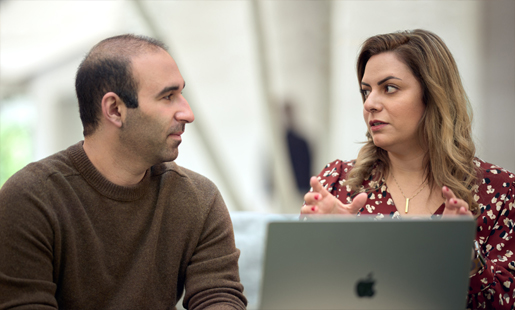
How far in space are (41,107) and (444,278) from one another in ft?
24.9

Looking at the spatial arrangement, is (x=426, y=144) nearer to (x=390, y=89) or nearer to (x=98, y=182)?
(x=390, y=89)

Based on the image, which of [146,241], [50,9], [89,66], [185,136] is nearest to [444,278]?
[146,241]

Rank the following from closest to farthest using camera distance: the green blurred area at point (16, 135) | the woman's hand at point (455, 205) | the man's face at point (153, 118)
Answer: the woman's hand at point (455, 205) → the man's face at point (153, 118) → the green blurred area at point (16, 135)

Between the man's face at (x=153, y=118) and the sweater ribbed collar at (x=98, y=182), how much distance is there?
3.9 inches

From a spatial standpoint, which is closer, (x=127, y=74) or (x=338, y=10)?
(x=127, y=74)

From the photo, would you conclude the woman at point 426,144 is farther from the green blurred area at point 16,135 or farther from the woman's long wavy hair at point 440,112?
the green blurred area at point 16,135

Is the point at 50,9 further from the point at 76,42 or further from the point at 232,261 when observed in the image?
the point at 232,261

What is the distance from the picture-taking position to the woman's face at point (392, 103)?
1.54 metres

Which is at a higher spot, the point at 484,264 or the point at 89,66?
the point at 89,66

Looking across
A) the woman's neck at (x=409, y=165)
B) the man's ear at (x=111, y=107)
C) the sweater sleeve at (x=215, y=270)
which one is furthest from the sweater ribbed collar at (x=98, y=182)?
the woman's neck at (x=409, y=165)

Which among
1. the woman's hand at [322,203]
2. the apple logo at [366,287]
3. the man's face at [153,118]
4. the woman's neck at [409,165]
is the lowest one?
the apple logo at [366,287]

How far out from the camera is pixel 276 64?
188 inches

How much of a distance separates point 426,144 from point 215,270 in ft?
2.68

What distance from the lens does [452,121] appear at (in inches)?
62.6
